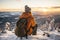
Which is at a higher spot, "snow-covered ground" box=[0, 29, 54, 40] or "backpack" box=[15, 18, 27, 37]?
"backpack" box=[15, 18, 27, 37]

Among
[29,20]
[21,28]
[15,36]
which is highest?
[29,20]

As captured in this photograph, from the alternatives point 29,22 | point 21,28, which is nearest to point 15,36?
point 21,28

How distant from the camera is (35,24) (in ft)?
6.47

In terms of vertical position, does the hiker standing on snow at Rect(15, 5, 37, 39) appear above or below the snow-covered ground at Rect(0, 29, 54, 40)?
above

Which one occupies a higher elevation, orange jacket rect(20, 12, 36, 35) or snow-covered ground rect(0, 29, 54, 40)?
orange jacket rect(20, 12, 36, 35)

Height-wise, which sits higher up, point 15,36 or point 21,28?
point 21,28

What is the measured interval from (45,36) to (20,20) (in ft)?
1.31

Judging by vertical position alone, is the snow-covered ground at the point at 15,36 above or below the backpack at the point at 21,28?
below

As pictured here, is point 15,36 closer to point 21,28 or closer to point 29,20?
point 21,28

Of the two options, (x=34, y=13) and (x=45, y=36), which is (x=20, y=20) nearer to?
(x=34, y=13)

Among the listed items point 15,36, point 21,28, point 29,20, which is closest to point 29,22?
point 29,20

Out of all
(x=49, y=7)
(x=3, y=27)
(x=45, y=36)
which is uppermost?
(x=49, y=7)

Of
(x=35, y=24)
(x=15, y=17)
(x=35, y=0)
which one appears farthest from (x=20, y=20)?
(x=35, y=0)

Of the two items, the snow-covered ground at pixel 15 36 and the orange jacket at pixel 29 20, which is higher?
the orange jacket at pixel 29 20
